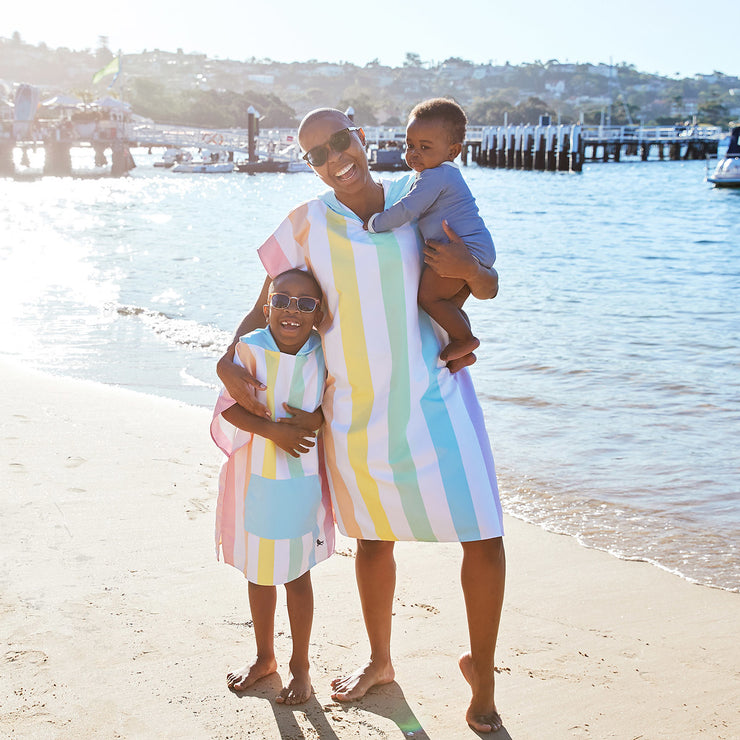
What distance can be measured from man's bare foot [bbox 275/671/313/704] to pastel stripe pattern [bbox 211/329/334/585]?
0.97 ft

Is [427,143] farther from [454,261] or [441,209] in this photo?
[454,261]

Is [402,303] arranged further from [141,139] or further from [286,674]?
[141,139]

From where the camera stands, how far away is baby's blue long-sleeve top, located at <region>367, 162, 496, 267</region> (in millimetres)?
2482

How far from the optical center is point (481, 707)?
257 centimetres

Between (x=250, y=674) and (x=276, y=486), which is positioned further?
(x=250, y=674)

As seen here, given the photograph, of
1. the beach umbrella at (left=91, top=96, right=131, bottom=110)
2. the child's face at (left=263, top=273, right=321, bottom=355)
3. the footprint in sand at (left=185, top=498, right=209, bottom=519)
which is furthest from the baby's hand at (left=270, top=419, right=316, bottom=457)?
the beach umbrella at (left=91, top=96, right=131, bottom=110)

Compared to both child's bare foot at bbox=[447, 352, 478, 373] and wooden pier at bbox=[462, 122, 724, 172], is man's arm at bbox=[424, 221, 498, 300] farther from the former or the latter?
wooden pier at bbox=[462, 122, 724, 172]

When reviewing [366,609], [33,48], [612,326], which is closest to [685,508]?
[366,609]

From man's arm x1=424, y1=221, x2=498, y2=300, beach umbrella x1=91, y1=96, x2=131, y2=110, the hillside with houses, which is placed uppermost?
the hillside with houses

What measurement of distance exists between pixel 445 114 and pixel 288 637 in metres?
1.72

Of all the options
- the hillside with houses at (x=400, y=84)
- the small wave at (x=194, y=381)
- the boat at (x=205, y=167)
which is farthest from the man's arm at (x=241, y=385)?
the hillside with houses at (x=400, y=84)

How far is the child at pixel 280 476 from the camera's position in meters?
2.51

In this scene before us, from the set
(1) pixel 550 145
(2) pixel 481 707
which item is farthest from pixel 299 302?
(1) pixel 550 145

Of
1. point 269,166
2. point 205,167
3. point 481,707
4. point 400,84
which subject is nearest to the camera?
point 481,707
